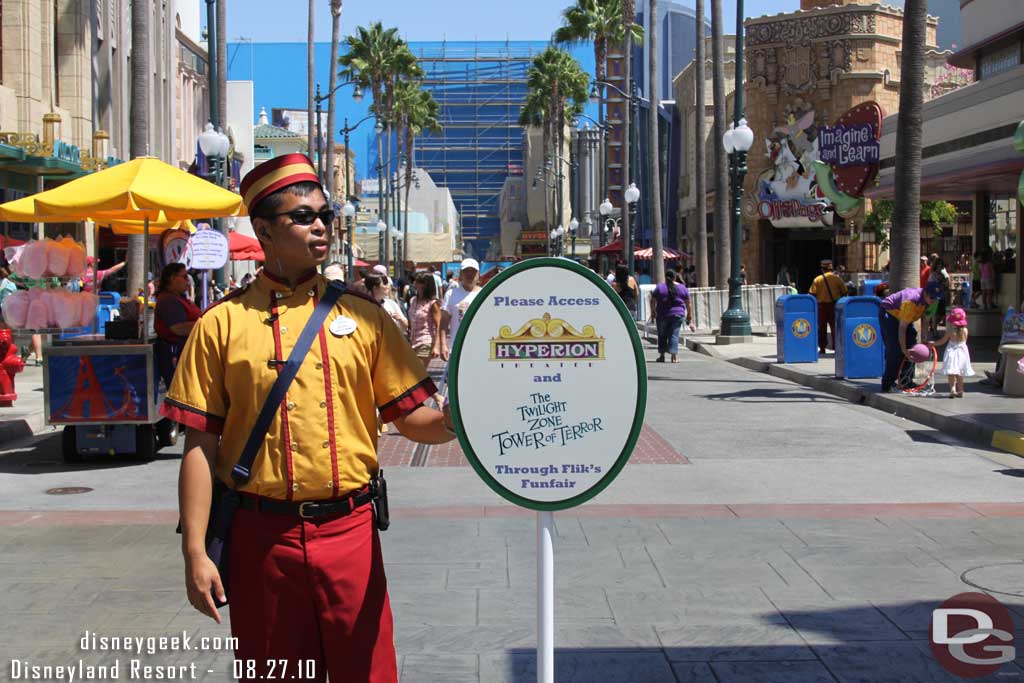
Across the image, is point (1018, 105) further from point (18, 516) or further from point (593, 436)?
point (593, 436)

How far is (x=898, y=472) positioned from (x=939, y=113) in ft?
58.3

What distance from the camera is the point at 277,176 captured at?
3.57 m

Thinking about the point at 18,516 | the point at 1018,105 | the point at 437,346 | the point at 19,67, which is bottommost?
the point at 18,516

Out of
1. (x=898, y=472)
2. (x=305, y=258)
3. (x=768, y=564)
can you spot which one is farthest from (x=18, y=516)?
(x=898, y=472)

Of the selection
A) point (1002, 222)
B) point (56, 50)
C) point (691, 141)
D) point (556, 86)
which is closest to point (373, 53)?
point (556, 86)

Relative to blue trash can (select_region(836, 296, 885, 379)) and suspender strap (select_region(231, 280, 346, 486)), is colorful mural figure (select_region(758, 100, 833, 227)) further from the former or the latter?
suspender strap (select_region(231, 280, 346, 486))

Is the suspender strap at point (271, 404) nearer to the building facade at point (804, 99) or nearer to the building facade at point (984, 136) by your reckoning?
the building facade at point (984, 136)

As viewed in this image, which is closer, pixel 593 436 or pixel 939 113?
pixel 593 436

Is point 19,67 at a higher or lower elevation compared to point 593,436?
higher

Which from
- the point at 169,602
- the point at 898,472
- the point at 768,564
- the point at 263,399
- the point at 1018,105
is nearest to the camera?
the point at 263,399

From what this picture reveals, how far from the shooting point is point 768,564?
7121mm

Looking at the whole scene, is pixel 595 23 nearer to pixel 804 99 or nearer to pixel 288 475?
pixel 804 99

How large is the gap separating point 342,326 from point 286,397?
253mm

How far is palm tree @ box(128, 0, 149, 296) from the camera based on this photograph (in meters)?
19.0
